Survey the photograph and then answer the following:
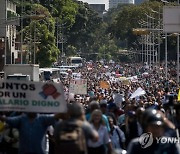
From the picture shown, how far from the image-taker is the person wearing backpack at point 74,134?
29.2ft

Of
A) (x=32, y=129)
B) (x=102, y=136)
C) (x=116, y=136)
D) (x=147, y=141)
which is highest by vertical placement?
(x=147, y=141)

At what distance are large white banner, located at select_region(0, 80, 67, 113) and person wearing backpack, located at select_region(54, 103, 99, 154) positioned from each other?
1.94 metres

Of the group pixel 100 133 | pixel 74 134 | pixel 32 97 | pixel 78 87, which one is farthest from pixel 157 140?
pixel 78 87

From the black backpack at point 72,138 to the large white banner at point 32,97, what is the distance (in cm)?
213

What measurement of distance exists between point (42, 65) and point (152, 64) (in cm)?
2504

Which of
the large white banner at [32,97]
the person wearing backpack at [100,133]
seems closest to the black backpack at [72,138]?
the large white banner at [32,97]

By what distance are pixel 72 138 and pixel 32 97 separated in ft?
9.24

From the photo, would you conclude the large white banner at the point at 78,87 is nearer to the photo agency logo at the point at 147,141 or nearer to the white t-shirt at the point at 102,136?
the white t-shirt at the point at 102,136

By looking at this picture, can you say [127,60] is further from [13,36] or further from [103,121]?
[103,121]

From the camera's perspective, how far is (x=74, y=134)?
891cm

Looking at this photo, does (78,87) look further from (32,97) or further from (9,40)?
(9,40)

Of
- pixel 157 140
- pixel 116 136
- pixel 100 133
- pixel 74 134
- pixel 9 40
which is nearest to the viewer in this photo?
pixel 157 140

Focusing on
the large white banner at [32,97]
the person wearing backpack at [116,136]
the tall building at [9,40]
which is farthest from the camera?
the tall building at [9,40]

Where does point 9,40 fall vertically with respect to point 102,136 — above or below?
above
